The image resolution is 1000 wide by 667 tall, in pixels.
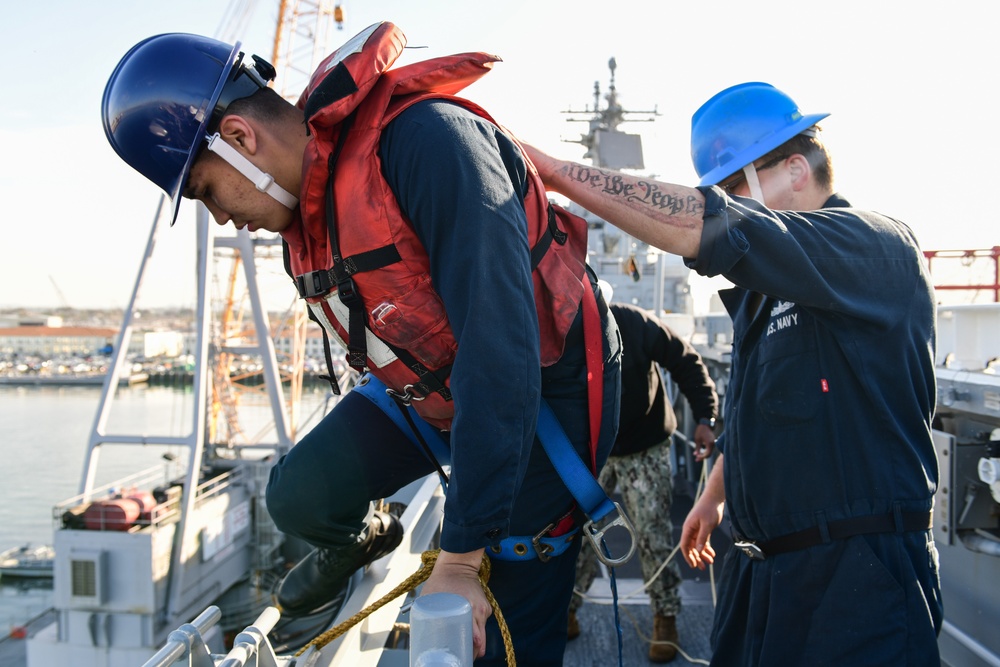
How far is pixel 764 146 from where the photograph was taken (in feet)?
4.87

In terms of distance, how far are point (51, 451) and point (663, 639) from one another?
38880 millimetres

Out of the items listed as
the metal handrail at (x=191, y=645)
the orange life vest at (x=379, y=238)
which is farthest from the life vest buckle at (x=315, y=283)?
the metal handrail at (x=191, y=645)

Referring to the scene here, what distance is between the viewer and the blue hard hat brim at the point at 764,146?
57.9 inches

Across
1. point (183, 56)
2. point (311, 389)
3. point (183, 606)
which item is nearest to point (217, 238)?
point (183, 606)

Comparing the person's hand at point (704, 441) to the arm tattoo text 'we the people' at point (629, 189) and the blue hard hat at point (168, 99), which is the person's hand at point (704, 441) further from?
the blue hard hat at point (168, 99)

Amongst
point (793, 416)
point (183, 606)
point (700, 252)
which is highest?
point (700, 252)

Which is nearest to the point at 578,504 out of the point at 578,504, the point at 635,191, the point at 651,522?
the point at 578,504

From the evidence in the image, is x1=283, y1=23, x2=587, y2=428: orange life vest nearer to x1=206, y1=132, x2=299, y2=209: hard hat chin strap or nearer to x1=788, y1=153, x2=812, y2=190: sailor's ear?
x1=206, y1=132, x2=299, y2=209: hard hat chin strap

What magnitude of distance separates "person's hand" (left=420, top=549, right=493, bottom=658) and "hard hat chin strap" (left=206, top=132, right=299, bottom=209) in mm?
762

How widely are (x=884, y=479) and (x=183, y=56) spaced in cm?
159

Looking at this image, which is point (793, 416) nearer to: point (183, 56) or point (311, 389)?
point (183, 56)

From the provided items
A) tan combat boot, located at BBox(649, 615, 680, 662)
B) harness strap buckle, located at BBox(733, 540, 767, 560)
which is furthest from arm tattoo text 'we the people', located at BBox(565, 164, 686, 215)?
tan combat boot, located at BBox(649, 615, 680, 662)

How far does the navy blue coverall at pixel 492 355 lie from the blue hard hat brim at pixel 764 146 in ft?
1.66

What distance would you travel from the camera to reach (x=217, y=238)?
15.9 metres
